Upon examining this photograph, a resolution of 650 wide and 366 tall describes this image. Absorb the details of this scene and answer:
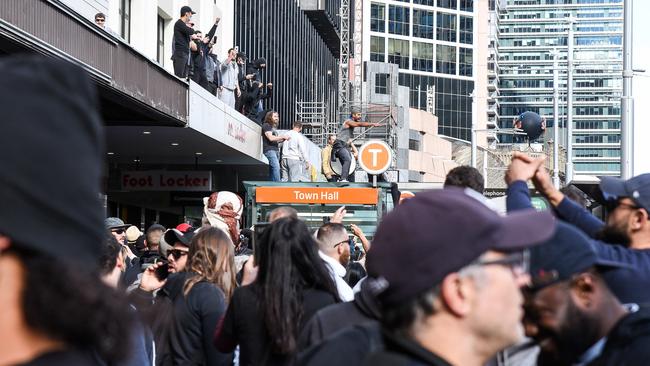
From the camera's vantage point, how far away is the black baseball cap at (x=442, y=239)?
274 centimetres

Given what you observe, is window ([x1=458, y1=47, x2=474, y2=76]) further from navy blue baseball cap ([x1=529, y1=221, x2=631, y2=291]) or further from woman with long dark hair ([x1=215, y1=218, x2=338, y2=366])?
navy blue baseball cap ([x1=529, y1=221, x2=631, y2=291])

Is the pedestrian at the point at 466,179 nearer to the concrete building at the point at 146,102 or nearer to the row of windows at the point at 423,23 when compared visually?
the concrete building at the point at 146,102

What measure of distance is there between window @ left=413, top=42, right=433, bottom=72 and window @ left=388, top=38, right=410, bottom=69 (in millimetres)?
963

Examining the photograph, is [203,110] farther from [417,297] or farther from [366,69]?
[366,69]

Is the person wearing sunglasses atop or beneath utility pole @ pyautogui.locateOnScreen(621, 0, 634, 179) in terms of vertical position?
beneath

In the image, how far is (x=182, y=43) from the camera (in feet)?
74.4

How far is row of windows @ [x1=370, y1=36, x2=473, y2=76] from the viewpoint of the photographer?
140125 millimetres

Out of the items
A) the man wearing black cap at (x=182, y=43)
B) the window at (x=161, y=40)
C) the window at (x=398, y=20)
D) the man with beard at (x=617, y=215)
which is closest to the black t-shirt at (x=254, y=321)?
the man with beard at (x=617, y=215)

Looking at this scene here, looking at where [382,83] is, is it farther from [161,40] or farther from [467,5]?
[161,40]

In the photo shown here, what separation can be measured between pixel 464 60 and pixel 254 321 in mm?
140385

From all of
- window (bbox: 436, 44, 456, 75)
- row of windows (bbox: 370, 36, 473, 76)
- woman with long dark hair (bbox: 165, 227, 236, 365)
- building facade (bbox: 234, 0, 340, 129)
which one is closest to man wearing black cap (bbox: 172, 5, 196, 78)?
woman with long dark hair (bbox: 165, 227, 236, 365)

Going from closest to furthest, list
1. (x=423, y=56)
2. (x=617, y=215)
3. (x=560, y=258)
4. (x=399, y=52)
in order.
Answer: (x=560, y=258) → (x=617, y=215) → (x=399, y=52) → (x=423, y=56)

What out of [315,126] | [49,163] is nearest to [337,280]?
[49,163]

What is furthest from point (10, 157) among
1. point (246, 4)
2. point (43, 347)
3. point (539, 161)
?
point (246, 4)
